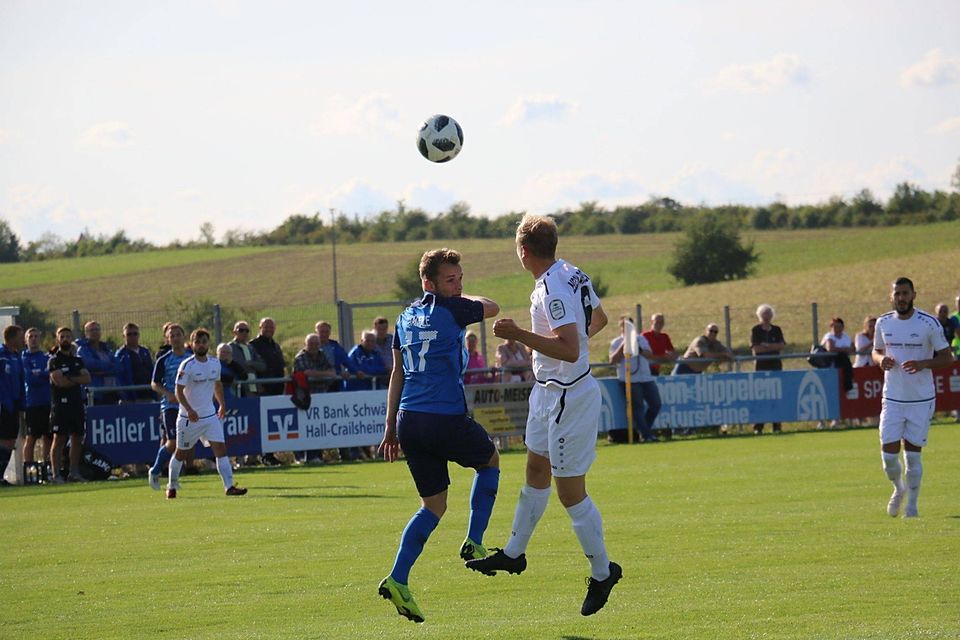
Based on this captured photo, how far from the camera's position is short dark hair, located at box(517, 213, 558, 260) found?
8289 mm

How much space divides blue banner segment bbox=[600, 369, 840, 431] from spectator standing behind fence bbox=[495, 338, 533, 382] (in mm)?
1467

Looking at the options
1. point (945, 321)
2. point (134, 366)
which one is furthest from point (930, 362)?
point (945, 321)

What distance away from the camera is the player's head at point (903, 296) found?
523 inches

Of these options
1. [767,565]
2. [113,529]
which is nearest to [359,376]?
[113,529]

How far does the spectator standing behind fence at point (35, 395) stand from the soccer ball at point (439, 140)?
9936mm

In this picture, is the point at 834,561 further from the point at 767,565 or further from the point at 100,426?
the point at 100,426

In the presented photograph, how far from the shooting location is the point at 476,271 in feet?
251

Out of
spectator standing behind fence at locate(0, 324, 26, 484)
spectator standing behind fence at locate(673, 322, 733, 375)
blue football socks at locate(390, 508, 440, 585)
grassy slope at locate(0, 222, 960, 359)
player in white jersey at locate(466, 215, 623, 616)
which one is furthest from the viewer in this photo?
grassy slope at locate(0, 222, 960, 359)

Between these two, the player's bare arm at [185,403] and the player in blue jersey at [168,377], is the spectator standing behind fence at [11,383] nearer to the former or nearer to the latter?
the player in blue jersey at [168,377]

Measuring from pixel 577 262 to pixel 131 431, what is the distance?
58619 millimetres

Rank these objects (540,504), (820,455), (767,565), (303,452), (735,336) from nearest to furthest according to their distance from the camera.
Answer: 1. (540,504)
2. (767,565)
3. (820,455)
4. (303,452)
5. (735,336)

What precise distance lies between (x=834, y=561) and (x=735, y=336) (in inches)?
1255

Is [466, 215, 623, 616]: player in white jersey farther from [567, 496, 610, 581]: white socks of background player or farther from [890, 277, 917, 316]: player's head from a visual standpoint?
[890, 277, 917, 316]: player's head

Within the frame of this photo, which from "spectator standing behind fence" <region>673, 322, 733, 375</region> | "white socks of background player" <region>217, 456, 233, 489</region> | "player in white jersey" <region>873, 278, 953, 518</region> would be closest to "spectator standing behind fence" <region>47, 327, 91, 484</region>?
"white socks of background player" <region>217, 456, 233, 489</region>
